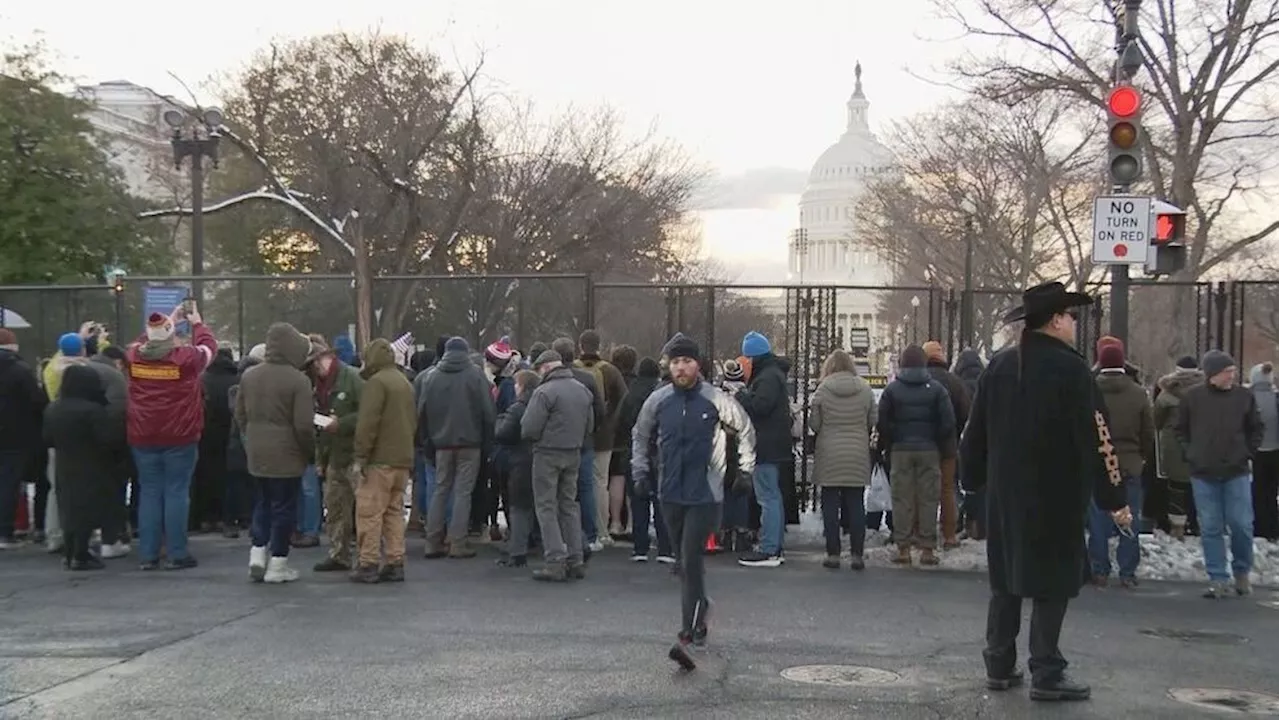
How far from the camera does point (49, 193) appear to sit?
80.6 feet

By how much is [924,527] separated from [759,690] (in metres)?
5.13

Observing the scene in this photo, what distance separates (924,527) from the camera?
11.6 m

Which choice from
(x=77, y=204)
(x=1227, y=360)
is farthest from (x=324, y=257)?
(x=1227, y=360)

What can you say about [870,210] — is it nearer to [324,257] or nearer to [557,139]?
[557,139]

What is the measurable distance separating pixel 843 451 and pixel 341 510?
437cm

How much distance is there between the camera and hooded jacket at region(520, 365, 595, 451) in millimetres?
10648

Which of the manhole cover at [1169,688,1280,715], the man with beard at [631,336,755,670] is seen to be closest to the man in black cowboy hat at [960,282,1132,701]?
the manhole cover at [1169,688,1280,715]

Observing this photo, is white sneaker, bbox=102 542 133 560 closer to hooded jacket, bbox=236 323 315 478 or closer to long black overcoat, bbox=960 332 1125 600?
hooded jacket, bbox=236 323 315 478

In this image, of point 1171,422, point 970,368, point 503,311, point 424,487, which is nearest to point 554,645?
point 424,487

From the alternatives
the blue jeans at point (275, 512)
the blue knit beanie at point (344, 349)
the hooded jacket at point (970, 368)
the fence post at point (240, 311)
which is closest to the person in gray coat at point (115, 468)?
the blue jeans at point (275, 512)

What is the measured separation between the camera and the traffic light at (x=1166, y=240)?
1199cm

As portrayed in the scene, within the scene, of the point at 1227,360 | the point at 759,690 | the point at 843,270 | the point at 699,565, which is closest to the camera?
the point at 759,690

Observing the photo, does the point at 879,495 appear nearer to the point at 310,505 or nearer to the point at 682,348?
the point at 310,505

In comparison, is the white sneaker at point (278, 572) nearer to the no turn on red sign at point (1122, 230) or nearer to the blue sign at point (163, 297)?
the no turn on red sign at point (1122, 230)
